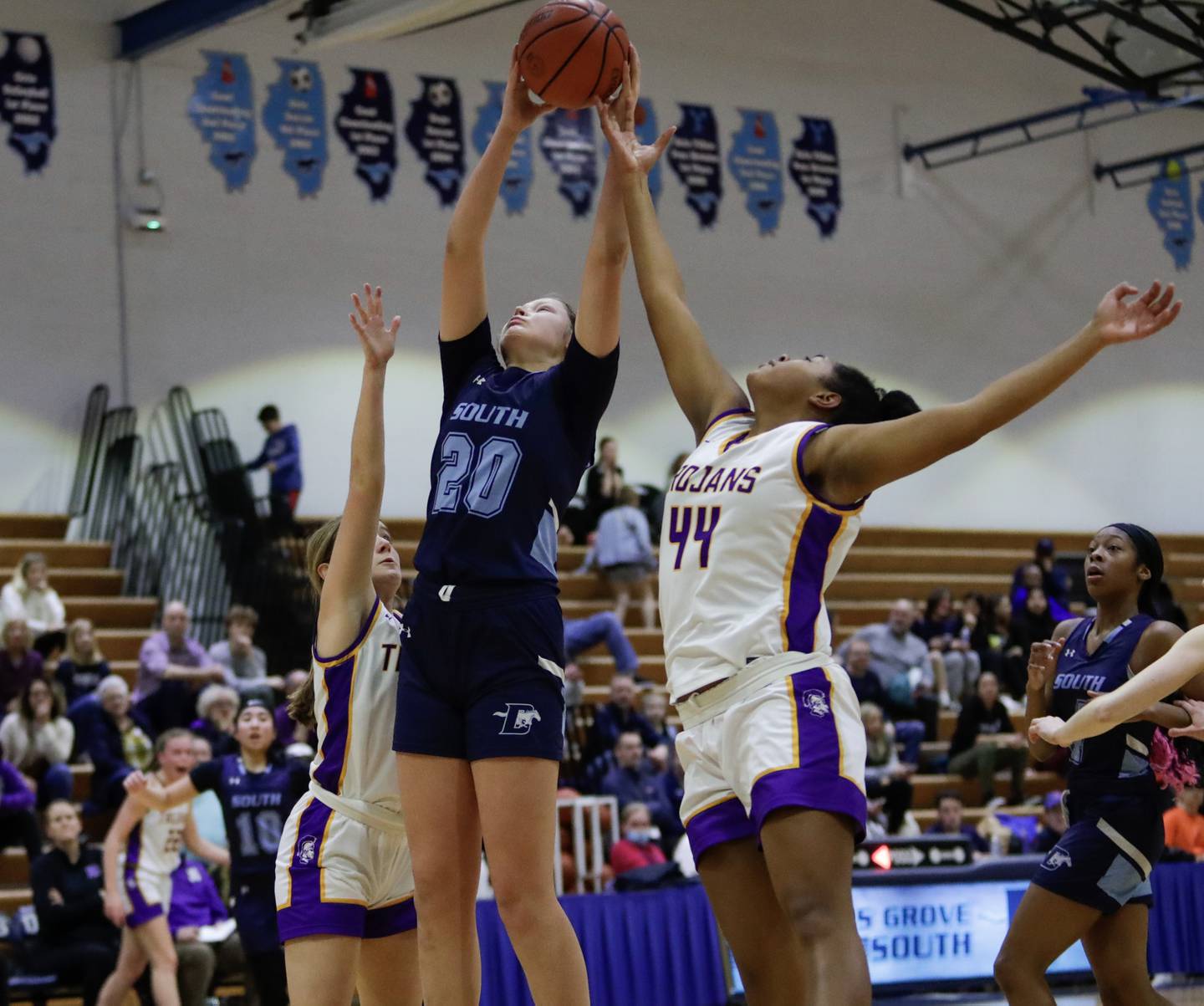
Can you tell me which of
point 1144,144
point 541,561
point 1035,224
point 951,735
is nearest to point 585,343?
point 541,561

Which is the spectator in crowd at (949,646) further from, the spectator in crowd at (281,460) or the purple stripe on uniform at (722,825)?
the purple stripe on uniform at (722,825)

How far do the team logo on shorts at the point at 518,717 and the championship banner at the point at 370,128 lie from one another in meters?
15.0

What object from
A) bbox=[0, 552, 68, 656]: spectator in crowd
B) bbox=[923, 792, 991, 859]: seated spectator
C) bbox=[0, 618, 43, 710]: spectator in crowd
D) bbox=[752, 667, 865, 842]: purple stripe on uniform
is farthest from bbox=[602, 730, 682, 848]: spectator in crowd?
bbox=[752, 667, 865, 842]: purple stripe on uniform

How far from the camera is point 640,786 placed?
1252 cm

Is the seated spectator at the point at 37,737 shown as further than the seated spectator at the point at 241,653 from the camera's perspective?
No

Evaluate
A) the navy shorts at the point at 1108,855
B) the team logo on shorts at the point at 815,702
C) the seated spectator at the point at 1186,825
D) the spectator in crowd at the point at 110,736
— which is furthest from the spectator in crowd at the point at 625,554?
the team logo on shorts at the point at 815,702

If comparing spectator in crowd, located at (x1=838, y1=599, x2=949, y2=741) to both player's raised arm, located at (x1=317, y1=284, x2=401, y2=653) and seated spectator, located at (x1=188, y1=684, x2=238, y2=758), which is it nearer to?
seated spectator, located at (x1=188, y1=684, x2=238, y2=758)

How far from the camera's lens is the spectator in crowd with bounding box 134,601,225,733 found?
41.9ft

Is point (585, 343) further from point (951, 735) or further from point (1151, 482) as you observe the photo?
point (1151, 482)

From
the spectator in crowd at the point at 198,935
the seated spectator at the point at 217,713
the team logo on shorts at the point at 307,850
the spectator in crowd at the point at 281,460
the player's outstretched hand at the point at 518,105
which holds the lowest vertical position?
the spectator in crowd at the point at 198,935

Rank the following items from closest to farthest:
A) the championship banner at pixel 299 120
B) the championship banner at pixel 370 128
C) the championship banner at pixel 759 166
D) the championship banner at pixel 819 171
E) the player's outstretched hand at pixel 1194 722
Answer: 1. the player's outstretched hand at pixel 1194 722
2. the championship banner at pixel 299 120
3. the championship banner at pixel 370 128
4. the championship banner at pixel 759 166
5. the championship banner at pixel 819 171

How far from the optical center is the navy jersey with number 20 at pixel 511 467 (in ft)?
13.3

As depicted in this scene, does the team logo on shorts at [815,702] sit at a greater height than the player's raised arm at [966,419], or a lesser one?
lesser

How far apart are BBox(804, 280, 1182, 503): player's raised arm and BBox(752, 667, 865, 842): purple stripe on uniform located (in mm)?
483
